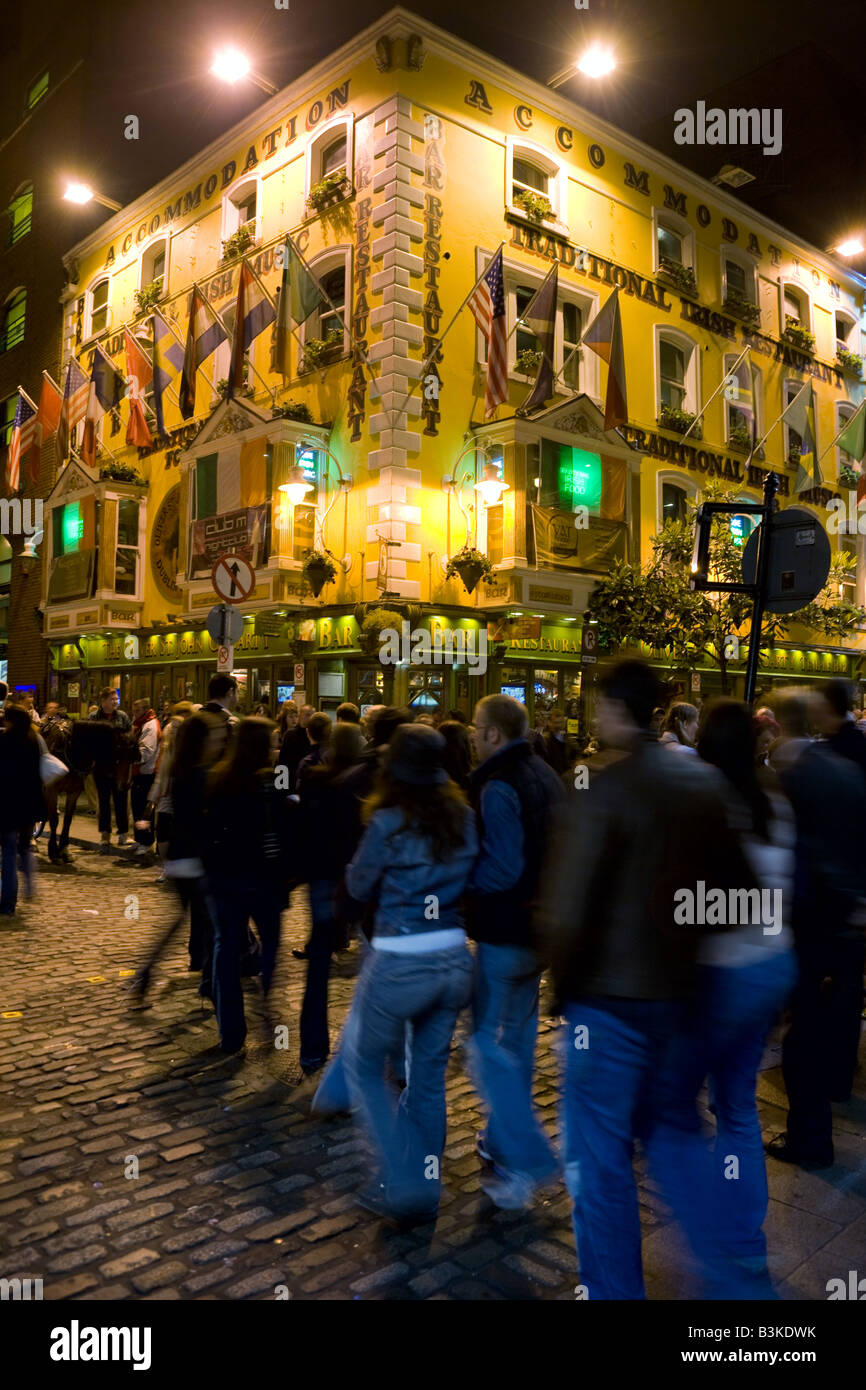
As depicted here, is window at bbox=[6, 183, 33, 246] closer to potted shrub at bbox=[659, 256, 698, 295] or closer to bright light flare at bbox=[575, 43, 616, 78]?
bright light flare at bbox=[575, 43, 616, 78]

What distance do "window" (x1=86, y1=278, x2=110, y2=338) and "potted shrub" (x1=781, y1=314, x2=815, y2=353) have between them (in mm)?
19799

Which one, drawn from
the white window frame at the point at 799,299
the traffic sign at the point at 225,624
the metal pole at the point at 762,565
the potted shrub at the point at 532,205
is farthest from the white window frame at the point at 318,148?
the metal pole at the point at 762,565

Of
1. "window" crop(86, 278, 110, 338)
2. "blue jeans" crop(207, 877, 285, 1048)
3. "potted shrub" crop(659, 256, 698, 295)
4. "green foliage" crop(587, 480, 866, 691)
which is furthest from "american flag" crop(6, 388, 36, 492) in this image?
"blue jeans" crop(207, 877, 285, 1048)

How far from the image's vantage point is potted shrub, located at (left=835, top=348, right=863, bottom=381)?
28047mm

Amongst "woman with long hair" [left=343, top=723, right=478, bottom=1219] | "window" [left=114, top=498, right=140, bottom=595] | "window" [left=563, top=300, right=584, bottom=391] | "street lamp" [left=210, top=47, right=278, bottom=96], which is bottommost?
"woman with long hair" [left=343, top=723, right=478, bottom=1219]

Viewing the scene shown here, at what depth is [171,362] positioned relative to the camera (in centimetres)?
1919

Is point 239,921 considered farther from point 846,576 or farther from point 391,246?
point 846,576

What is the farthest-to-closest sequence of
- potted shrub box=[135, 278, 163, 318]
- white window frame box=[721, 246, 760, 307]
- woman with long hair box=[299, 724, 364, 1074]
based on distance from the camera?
white window frame box=[721, 246, 760, 307], potted shrub box=[135, 278, 163, 318], woman with long hair box=[299, 724, 364, 1074]

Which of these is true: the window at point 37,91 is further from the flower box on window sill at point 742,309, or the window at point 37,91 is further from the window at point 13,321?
the flower box on window sill at point 742,309

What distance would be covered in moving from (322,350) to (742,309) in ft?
42.0

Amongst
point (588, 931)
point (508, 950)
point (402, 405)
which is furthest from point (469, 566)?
point (588, 931)

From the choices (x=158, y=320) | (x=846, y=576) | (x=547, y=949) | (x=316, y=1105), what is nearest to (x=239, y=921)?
(x=316, y=1105)

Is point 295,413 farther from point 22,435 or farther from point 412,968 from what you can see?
point 412,968
